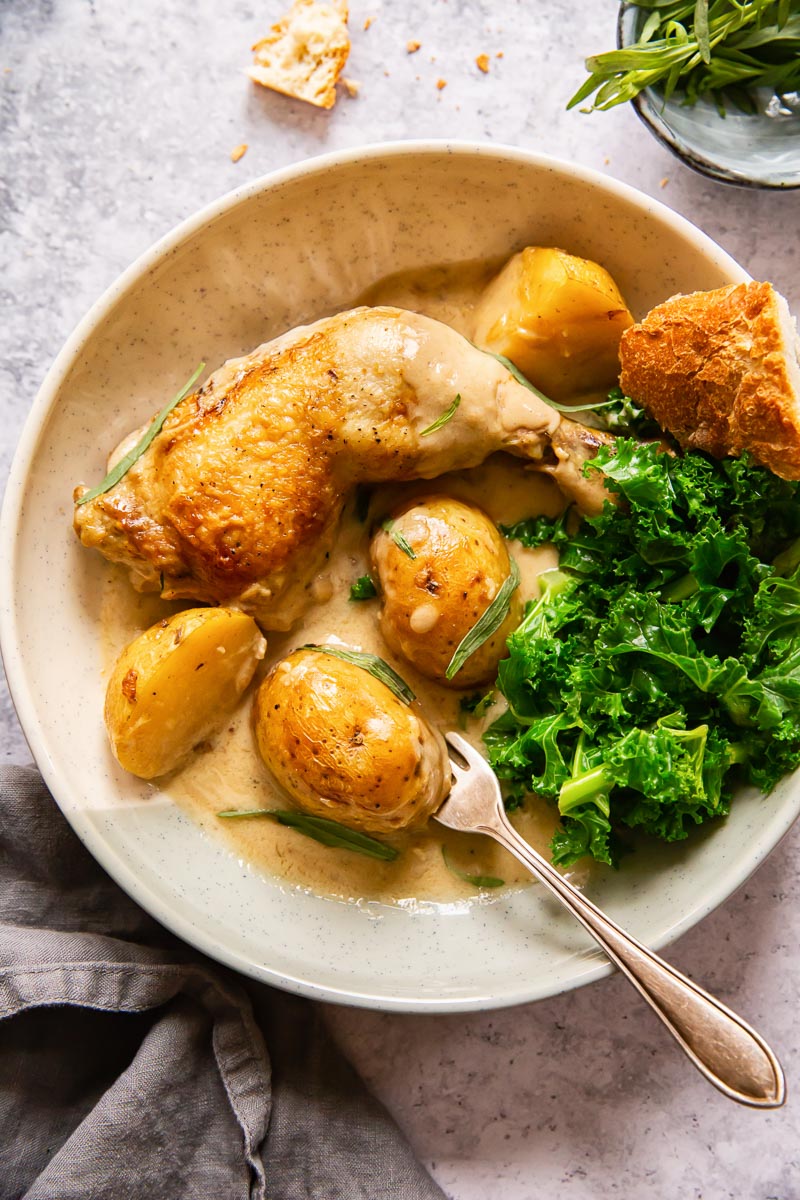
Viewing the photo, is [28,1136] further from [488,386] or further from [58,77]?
[58,77]

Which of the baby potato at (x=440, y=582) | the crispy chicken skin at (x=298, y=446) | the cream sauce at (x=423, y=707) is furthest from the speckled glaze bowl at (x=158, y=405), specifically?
the baby potato at (x=440, y=582)

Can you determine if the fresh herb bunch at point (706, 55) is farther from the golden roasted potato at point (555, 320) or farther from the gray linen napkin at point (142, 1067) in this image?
the gray linen napkin at point (142, 1067)

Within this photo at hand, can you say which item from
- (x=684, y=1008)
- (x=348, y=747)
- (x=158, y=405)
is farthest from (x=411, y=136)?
(x=684, y=1008)

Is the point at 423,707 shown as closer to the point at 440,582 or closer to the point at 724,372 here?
the point at 440,582

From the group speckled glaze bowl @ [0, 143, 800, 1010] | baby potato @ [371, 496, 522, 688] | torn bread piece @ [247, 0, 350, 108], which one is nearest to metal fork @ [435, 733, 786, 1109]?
speckled glaze bowl @ [0, 143, 800, 1010]

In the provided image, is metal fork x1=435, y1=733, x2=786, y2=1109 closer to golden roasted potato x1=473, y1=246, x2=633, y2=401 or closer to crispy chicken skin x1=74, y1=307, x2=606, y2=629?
crispy chicken skin x1=74, y1=307, x2=606, y2=629

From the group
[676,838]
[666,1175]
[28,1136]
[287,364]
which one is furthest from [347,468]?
[666,1175]
